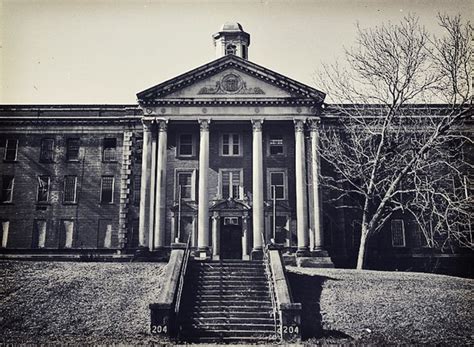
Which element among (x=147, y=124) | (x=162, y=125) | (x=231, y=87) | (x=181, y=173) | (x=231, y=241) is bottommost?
(x=231, y=241)

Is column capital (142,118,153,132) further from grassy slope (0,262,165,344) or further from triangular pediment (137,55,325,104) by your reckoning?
grassy slope (0,262,165,344)

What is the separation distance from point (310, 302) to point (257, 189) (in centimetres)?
1217

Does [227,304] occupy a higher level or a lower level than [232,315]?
higher

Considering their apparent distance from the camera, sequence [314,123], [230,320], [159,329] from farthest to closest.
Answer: [314,123]
[230,320]
[159,329]

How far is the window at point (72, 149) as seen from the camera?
3866cm

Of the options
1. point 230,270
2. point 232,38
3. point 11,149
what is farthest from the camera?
point 232,38

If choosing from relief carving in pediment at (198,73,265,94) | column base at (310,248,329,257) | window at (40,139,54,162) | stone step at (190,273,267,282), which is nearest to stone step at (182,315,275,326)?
stone step at (190,273,267,282)

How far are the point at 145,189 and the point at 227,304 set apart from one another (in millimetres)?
14063

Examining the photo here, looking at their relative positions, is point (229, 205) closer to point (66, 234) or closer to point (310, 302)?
point (66, 234)

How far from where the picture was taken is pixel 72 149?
38.8 metres

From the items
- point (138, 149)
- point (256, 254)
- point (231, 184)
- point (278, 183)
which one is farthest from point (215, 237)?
point (138, 149)

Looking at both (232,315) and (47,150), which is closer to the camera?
(232,315)

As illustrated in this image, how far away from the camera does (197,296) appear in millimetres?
22516

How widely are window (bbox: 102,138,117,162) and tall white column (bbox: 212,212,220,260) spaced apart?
9.13m
